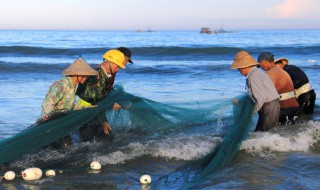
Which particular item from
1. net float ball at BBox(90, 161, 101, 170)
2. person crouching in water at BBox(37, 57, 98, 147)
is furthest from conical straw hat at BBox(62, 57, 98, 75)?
net float ball at BBox(90, 161, 101, 170)

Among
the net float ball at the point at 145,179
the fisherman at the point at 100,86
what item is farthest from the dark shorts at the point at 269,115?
the net float ball at the point at 145,179

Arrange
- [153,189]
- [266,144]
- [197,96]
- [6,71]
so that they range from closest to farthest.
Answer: [153,189]
[266,144]
[197,96]
[6,71]

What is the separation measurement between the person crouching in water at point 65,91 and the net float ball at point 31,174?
27.1 inches

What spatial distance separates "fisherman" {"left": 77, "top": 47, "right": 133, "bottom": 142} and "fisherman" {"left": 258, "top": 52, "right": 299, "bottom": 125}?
238cm

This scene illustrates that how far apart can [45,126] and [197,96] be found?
24.3 feet

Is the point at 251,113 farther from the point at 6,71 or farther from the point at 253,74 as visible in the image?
the point at 6,71

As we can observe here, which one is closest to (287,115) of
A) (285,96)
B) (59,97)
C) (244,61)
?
(285,96)

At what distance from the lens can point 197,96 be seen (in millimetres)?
12984

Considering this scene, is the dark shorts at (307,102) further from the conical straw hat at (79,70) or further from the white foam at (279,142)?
the conical straw hat at (79,70)

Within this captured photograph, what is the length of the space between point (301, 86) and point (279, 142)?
2652mm

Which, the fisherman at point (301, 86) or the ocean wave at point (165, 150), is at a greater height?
the fisherman at point (301, 86)

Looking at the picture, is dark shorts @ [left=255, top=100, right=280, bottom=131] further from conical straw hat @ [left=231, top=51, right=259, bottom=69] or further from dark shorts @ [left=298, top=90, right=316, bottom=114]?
dark shorts @ [left=298, top=90, right=316, bottom=114]

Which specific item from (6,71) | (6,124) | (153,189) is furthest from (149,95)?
(6,71)

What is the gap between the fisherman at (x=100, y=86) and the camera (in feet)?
21.2
